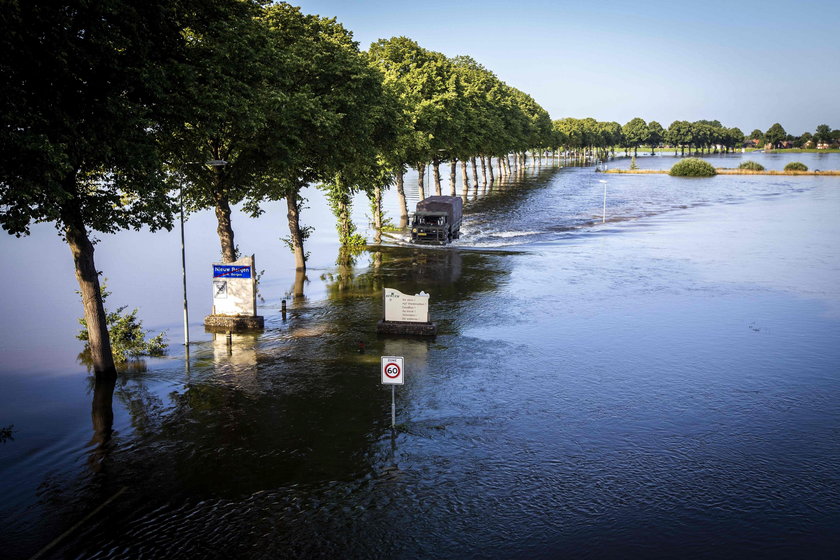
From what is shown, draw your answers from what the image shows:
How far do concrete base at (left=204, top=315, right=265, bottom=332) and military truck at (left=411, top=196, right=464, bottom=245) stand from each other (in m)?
28.2

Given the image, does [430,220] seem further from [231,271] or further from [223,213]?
[231,271]

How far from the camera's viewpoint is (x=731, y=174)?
158m

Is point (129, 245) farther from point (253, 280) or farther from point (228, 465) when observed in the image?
point (228, 465)

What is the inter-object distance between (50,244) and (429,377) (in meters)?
56.7

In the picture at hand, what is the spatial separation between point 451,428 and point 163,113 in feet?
44.2

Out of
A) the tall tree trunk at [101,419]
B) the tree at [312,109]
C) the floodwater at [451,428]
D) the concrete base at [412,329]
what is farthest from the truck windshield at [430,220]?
the tall tree trunk at [101,419]

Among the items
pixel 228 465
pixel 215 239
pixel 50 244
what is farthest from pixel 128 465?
pixel 50 244

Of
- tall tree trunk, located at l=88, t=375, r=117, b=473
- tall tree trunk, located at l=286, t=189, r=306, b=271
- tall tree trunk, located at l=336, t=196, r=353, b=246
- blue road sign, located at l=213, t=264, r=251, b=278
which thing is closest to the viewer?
tall tree trunk, located at l=88, t=375, r=117, b=473

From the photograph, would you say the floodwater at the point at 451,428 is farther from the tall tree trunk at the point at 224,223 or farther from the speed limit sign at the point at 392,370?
the tall tree trunk at the point at 224,223

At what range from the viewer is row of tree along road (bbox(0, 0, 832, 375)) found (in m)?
16.9

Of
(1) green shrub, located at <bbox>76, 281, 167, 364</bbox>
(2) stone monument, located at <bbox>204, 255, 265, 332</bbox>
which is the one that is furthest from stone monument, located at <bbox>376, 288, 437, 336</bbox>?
(1) green shrub, located at <bbox>76, 281, 167, 364</bbox>

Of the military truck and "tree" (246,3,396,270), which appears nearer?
"tree" (246,3,396,270)

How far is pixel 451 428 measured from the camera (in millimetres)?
18219

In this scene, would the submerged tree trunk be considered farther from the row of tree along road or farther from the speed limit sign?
the speed limit sign
